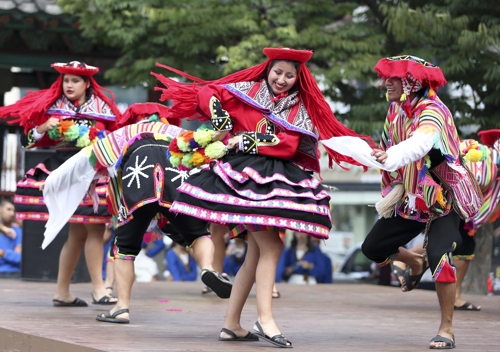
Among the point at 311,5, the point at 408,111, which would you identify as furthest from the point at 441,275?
the point at 311,5

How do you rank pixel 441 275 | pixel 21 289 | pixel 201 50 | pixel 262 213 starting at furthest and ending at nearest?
pixel 201 50 → pixel 21 289 → pixel 441 275 → pixel 262 213

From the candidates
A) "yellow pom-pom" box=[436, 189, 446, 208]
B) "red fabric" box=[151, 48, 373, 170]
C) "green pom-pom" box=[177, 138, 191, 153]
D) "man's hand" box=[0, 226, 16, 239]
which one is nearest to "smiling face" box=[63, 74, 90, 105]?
"red fabric" box=[151, 48, 373, 170]

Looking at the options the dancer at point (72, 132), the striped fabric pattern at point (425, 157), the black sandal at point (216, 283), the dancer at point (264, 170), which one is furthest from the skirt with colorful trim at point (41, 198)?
the striped fabric pattern at point (425, 157)

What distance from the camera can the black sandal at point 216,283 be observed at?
648 centimetres

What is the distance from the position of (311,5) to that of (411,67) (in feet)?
20.4

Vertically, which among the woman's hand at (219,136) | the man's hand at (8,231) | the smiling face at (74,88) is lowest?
the man's hand at (8,231)

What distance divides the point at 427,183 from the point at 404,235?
51 centimetres

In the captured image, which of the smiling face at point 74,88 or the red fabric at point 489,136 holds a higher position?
the smiling face at point 74,88

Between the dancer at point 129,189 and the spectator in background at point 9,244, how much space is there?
497 cm

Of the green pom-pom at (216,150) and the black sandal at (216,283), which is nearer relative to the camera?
the green pom-pom at (216,150)

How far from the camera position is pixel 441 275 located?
6086 millimetres

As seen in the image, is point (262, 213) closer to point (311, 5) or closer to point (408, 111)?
point (408, 111)

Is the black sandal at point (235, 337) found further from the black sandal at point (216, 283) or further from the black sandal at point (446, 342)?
the black sandal at point (446, 342)

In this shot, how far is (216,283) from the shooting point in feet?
21.3
